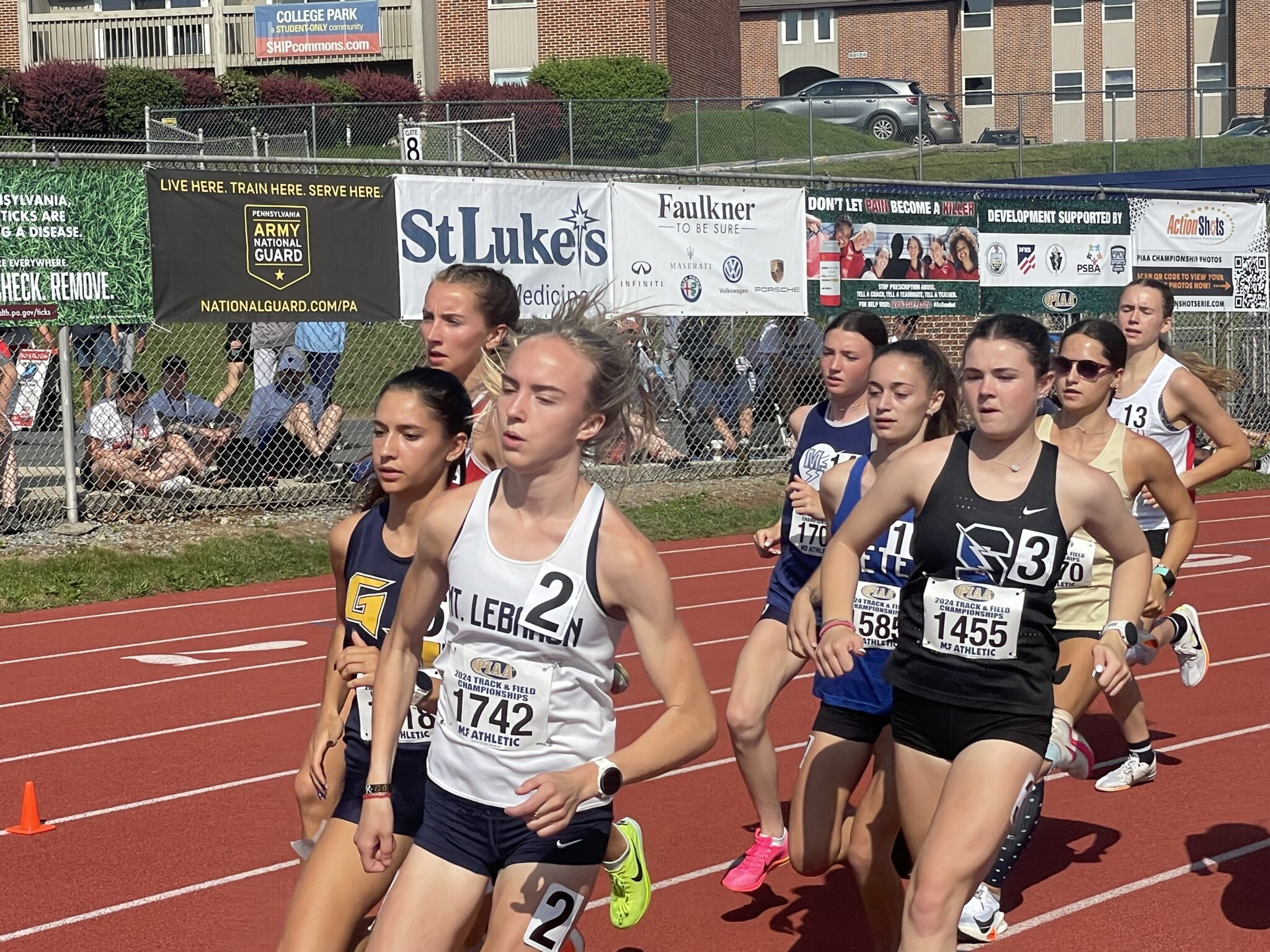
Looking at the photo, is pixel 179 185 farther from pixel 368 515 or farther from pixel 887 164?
pixel 887 164

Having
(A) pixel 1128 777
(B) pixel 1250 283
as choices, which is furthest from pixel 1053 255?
(A) pixel 1128 777

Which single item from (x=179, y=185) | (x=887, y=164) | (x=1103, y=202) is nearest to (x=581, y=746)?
(x=179, y=185)

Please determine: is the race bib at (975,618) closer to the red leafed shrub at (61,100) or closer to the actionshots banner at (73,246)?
the actionshots banner at (73,246)

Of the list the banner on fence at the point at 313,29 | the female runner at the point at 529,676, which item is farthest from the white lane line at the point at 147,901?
the banner on fence at the point at 313,29

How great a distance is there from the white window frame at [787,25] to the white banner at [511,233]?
47.5 metres

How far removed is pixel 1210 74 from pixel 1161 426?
52061 mm

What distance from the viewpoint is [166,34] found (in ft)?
134

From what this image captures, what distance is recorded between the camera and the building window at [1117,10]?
55.0m

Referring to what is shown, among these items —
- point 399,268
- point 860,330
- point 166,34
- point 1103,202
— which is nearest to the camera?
point 860,330

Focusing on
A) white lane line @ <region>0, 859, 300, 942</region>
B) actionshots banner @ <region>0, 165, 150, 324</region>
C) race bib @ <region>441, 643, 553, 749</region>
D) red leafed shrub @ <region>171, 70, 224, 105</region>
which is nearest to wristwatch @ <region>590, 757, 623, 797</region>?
race bib @ <region>441, 643, 553, 749</region>

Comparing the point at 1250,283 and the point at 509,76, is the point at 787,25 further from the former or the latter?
the point at 1250,283

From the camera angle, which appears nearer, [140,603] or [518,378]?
[518,378]

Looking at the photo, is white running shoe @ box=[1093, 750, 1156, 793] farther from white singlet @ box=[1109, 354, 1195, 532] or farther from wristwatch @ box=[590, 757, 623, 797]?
wristwatch @ box=[590, 757, 623, 797]

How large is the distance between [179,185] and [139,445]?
212cm
